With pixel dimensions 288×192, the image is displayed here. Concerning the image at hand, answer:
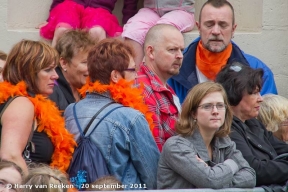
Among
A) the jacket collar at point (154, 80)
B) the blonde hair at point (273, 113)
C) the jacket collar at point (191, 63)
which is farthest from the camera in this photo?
the jacket collar at point (191, 63)

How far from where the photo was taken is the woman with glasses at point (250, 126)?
597 centimetres

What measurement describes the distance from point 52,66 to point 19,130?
23.1 inches

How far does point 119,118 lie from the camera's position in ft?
18.3

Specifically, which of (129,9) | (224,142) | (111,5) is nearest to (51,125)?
(224,142)

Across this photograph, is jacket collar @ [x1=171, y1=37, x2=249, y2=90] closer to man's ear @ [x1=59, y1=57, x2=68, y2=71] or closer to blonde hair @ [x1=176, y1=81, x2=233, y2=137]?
man's ear @ [x1=59, y1=57, x2=68, y2=71]

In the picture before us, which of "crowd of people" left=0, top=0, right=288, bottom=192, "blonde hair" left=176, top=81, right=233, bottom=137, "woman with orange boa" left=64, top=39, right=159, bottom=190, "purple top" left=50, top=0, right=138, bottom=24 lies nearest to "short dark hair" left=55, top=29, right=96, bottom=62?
"crowd of people" left=0, top=0, right=288, bottom=192

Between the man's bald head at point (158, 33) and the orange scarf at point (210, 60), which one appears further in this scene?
the orange scarf at point (210, 60)

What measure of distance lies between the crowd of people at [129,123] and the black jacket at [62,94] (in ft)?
0.04

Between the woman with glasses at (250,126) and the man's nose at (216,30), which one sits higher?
the man's nose at (216,30)

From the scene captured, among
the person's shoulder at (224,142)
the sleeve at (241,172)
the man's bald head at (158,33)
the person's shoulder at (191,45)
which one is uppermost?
the man's bald head at (158,33)

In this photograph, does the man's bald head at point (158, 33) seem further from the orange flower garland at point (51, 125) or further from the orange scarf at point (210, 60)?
the orange flower garland at point (51, 125)

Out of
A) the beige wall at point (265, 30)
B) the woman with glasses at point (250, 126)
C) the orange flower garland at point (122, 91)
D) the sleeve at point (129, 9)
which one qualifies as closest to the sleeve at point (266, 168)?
the woman with glasses at point (250, 126)

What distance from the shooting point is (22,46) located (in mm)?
5582

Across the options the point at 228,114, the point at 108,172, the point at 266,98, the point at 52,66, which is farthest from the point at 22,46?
the point at 266,98
